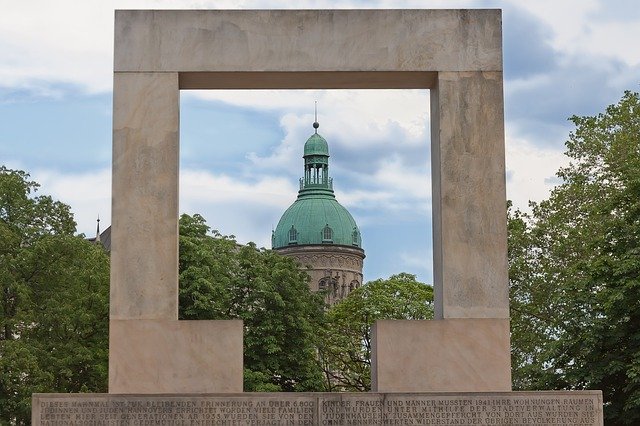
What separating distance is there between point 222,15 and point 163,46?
963 mm

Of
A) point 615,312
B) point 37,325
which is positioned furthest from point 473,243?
point 37,325

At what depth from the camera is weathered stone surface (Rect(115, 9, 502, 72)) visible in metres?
16.8

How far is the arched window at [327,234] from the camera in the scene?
→ 465 ft

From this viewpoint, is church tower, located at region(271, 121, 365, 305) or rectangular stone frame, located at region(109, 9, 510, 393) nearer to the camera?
rectangular stone frame, located at region(109, 9, 510, 393)

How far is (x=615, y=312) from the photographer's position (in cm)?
3105

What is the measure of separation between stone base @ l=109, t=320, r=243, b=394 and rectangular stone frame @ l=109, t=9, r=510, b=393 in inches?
0.6

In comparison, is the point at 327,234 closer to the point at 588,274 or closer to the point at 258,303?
the point at 258,303

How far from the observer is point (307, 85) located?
1745cm

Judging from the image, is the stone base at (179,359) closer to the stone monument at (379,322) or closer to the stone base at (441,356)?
the stone monument at (379,322)

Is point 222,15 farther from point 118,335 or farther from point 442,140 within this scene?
point 118,335

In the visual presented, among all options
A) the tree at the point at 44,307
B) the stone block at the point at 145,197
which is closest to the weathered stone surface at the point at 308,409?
the stone block at the point at 145,197

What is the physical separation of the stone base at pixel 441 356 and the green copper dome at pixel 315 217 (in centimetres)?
11882

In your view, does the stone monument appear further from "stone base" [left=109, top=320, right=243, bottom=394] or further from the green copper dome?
the green copper dome

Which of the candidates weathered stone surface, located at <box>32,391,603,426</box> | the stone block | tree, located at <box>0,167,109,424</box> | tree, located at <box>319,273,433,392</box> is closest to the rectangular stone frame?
the stone block
